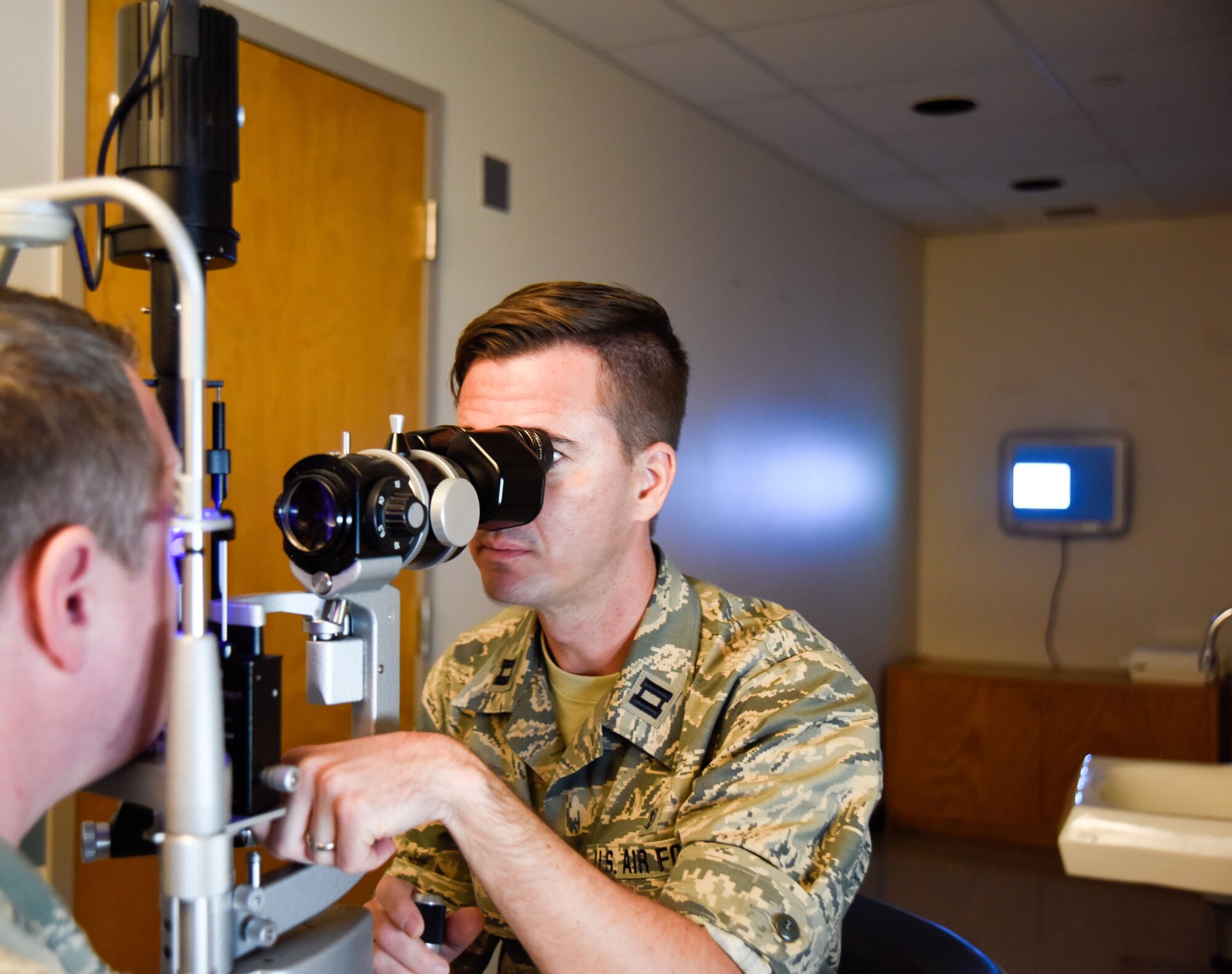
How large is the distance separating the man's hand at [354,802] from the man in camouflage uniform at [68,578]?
14 centimetres

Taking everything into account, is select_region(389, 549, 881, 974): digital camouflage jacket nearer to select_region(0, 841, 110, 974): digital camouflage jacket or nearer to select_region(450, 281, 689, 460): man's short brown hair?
select_region(450, 281, 689, 460): man's short brown hair

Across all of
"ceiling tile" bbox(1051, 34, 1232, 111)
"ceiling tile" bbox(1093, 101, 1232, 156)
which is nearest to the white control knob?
"ceiling tile" bbox(1051, 34, 1232, 111)

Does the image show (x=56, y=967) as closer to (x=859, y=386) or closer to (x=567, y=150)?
(x=567, y=150)

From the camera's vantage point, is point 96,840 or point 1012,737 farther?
point 1012,737

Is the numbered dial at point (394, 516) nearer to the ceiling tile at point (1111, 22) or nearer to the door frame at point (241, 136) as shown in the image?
the door frame at point (241, 136)

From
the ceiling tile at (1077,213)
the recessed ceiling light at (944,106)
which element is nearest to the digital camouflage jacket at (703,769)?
the recessed ceiling light at (944,106)

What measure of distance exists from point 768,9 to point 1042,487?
10.1ft

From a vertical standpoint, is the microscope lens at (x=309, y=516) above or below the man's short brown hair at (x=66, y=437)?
below

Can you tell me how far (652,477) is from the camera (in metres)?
1.61

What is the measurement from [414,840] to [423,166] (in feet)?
5.16

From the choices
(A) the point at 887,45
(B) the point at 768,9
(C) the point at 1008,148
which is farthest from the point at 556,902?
(C) the point at 1008,148

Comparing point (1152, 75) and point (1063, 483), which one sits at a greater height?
point (1152, 75)

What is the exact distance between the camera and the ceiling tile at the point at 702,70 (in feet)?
10.4

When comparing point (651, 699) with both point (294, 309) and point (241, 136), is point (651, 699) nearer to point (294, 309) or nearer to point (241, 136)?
point (294, 309)
